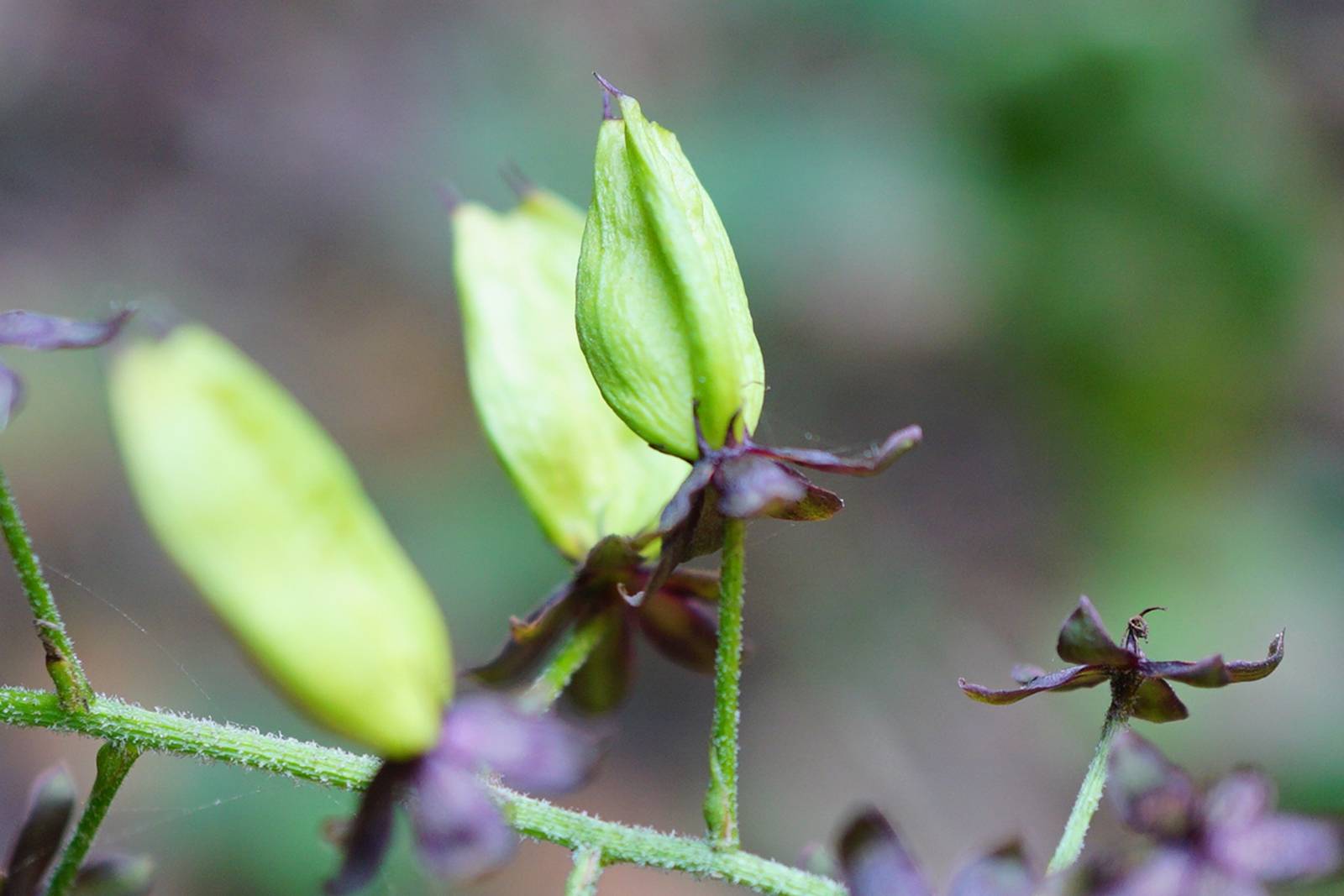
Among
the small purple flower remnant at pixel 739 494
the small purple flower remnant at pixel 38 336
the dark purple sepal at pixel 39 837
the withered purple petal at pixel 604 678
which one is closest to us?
the small purple flower remnant at pixel 38 336

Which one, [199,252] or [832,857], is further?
[199,252]

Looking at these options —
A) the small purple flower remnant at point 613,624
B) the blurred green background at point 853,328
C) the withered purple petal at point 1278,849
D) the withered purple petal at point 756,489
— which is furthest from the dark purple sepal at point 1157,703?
the blurred green background at point 853,328

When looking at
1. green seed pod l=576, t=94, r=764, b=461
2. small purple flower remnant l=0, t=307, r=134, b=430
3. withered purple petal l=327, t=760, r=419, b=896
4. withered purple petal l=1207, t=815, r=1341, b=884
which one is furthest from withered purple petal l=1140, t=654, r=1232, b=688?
small purple flower remnant l=0, t=307, r=134, b=430

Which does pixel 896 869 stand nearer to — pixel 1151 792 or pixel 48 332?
pixel 1151 792

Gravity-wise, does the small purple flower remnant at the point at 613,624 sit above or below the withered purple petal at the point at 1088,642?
above

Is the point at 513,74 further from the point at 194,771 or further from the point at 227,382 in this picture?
the point at 227,382

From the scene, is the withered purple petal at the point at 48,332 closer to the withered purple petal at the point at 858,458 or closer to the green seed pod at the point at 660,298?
the green seed pod at the point at 660,298

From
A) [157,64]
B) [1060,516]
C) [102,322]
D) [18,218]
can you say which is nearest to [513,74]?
[157,64]
